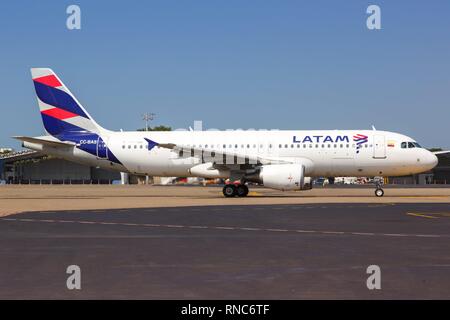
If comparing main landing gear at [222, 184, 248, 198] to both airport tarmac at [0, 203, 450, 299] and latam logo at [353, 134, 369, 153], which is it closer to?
latam logo at [353, 134, 369, 153]

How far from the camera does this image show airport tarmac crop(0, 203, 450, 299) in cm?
929

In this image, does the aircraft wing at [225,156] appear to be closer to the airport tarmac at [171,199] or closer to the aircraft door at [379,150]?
the airport tarmac at [171,199]

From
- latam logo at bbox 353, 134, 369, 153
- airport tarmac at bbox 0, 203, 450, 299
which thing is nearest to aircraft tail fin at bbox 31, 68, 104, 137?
latam logo at bbox 353, 134, 369, 153

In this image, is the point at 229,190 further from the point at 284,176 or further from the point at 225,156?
the point at 284,176

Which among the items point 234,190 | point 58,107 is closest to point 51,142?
point 58,107

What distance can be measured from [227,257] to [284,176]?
26.5m

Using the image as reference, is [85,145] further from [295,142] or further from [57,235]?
Result: [57,235]

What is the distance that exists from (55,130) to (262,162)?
15.5 meters

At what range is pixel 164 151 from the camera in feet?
145

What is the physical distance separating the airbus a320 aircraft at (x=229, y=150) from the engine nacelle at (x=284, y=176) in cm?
6

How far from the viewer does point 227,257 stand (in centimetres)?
1291

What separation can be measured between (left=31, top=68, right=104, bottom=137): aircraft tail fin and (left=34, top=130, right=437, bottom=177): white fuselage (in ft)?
4.58

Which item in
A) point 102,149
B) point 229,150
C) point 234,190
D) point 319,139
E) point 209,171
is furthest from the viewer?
point 102,149
